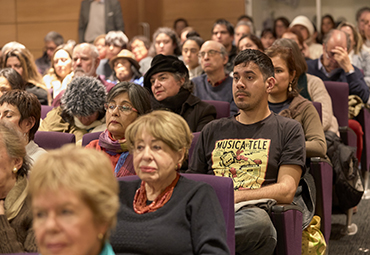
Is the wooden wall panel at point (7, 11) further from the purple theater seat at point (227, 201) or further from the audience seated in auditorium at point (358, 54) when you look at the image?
the purple theater seat at point (227, 201)

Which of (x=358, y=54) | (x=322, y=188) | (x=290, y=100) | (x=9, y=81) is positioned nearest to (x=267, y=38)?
(x=358, y=54)

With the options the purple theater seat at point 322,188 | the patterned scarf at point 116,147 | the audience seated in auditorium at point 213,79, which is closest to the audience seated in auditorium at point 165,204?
the patterned scarf at point 116,147

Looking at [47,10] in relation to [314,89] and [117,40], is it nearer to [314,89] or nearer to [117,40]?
[117,40]

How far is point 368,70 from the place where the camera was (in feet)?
16.8

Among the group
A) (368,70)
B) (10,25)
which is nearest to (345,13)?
(368,70)

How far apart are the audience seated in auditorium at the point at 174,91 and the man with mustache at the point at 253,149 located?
0.60 meters

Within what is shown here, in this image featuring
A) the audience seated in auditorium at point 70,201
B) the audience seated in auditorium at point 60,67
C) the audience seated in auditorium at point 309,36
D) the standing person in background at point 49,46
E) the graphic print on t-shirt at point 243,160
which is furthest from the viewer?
the standing person in background at point 49,46

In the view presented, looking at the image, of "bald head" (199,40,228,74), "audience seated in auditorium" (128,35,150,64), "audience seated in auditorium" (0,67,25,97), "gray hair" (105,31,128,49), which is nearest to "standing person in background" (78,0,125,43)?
"audience seated in auditorium" (128,35,150,64)

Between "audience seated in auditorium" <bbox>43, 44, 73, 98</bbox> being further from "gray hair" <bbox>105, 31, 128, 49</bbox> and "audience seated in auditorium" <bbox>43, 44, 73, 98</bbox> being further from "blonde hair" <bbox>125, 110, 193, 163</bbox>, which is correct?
"blonde hair" <bbox>125, 110, 193, 163</bbox>

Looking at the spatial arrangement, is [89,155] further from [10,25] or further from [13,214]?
[10,25]

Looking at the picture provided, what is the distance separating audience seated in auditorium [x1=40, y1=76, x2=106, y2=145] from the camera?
10.8 feet

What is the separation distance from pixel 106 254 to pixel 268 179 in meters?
1.36

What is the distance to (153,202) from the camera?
1689 millimetres

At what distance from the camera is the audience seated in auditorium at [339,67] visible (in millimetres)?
4137
